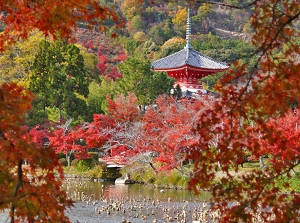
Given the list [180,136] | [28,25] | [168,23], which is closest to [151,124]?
[180,136]

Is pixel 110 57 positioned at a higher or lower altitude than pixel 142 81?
higher

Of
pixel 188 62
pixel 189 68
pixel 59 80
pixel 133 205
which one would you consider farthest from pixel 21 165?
pixel 188 62

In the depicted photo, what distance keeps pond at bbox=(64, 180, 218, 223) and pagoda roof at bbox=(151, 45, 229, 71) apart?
31.5 feet

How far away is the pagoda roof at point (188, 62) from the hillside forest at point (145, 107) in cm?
141

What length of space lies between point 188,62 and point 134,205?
14101mm

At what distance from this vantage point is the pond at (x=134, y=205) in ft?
46.1

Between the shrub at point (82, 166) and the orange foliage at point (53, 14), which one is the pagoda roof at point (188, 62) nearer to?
the shrub at point (82, 166)

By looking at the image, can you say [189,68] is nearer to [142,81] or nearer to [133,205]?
[142,81]

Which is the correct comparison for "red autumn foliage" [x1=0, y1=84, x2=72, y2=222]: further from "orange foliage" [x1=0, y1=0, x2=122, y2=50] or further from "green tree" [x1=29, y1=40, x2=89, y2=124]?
"green tree" [x1=29, y1=40, x2=89, y2=124]

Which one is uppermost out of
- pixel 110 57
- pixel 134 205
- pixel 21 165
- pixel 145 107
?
pixel 110 57

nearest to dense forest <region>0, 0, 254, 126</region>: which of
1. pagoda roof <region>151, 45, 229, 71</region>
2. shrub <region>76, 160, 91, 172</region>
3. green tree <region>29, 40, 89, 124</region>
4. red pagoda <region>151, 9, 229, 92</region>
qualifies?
green tree <region>29, 40, 89, 124</region>

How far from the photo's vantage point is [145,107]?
25812 millimetres

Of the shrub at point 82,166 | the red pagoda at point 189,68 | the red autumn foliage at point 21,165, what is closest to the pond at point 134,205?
the shrub at point 82,166

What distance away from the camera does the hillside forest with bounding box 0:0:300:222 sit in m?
4.66
